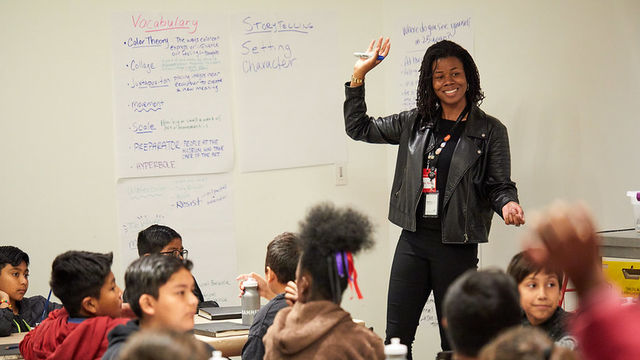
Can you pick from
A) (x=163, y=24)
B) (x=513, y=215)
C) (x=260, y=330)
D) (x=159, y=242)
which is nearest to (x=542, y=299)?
(x=513, y=215)

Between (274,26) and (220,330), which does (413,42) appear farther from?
(220,330)

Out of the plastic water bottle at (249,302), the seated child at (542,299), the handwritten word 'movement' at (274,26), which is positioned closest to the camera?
the seated child at (542,299)

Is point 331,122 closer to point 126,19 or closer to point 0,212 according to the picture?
point 126,19

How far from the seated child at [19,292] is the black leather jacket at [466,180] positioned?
193 centimetres

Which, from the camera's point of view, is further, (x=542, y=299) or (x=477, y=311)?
(x=542, y=299)

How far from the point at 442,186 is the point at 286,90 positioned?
1.63m

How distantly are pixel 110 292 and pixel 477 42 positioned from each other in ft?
9.44

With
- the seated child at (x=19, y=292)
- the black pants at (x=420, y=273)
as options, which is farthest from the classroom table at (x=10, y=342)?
the black pants at (x=420, y=273)

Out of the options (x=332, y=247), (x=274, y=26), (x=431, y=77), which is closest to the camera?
(x=332, y=247)

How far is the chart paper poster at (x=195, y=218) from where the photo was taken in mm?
4730

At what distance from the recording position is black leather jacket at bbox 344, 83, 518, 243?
12.0 ft

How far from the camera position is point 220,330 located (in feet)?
10.1

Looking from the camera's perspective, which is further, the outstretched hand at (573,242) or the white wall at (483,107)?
the white wall at (483,107)

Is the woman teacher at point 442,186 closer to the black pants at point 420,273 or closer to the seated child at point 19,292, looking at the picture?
the black pants at point 420,273
